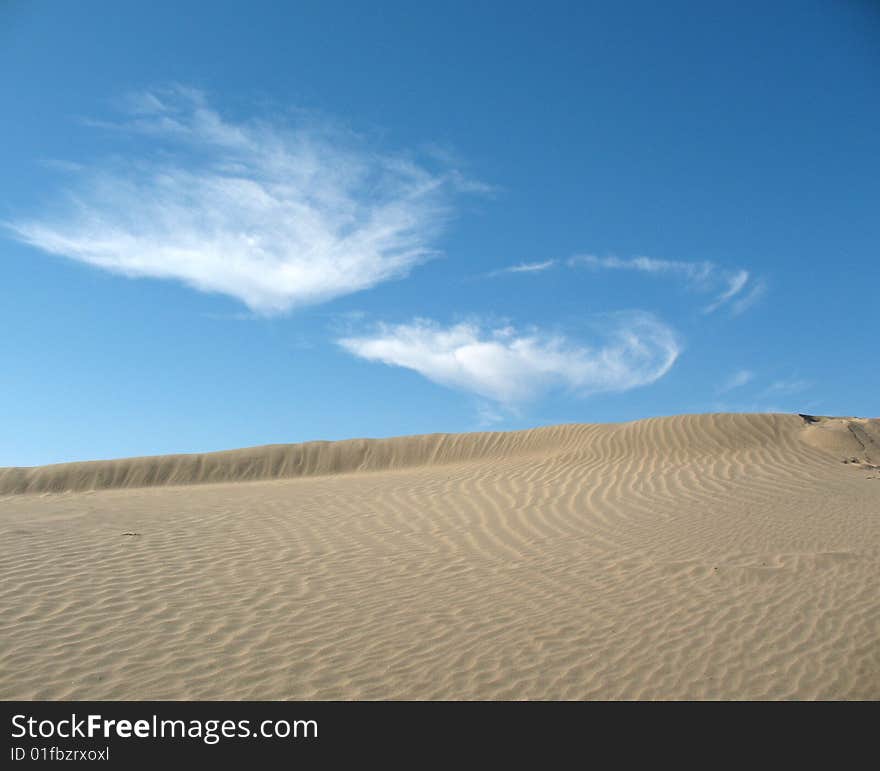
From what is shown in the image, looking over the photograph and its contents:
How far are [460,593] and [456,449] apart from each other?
19233mm

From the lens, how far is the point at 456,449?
2709cm

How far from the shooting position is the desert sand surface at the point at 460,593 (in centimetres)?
547

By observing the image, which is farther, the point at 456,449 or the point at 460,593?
the point at 456,449

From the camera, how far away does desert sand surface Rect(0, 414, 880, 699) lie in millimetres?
5469

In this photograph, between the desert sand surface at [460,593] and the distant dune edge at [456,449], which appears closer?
the desert sand surface at [460,593]

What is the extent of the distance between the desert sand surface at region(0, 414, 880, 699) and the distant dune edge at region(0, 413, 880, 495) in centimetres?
494

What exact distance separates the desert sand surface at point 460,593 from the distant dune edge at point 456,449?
4.94 m
